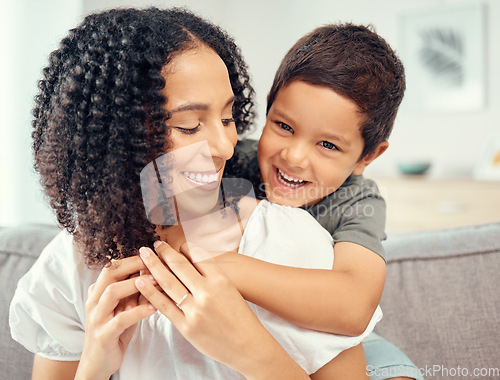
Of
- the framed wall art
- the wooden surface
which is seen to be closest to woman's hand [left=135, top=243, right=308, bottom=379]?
the wooden surface

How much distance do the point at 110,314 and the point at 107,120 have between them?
1.06 feet

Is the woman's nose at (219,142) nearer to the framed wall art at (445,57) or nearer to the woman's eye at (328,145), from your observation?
the woman's eye at (328,145)

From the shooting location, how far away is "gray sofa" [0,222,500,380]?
1.25 metres

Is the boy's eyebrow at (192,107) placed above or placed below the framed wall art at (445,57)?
above

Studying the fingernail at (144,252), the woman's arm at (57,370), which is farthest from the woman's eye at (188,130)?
the woman's arm at (57,370)

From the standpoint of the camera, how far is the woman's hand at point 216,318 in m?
0.73

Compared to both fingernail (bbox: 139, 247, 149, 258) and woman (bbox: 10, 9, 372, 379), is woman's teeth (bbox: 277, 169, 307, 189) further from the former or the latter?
fingernail (bbox: 139, 247, 149, 258)

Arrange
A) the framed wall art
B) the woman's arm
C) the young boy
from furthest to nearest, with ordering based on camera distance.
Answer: the framed wall art < the young boy < the woman's arm

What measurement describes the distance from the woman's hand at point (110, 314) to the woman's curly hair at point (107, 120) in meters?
0.05

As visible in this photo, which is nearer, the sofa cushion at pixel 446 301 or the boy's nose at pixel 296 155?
the boy's nose at pixel 296 155

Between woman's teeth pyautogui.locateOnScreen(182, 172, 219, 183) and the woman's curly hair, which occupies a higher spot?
the woman's curly hair

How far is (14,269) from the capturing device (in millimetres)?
1436

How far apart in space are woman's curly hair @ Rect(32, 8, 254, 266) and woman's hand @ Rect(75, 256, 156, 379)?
5cm

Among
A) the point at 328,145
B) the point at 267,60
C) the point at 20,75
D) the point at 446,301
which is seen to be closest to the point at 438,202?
the point at 267,60
